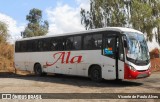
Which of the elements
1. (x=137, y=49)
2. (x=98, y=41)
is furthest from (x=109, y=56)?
(x=137, y=49)

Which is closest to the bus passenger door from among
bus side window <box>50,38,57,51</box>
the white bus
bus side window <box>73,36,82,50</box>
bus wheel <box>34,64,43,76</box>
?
the white bus

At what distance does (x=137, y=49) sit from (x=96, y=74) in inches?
123

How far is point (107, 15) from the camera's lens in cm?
3725

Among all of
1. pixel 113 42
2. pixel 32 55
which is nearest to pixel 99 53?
pixel 113 42

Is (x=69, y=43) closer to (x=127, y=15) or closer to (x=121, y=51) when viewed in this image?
(x=121, y=51)

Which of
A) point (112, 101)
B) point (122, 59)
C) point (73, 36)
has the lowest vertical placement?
point (112, 101)

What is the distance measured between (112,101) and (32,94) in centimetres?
385

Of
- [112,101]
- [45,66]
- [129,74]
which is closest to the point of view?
[112,101]

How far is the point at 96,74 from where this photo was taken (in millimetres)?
18688

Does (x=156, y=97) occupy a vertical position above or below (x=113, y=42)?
below

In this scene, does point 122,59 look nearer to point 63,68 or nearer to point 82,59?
point 82,59

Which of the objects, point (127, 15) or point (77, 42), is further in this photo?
point (127, 15)

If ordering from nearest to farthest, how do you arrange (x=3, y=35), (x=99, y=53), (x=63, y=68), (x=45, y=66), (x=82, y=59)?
(x=99, y=53) → (x=82, y=59) → (x=63, y=68) → (x=45, y=66) → (x=3, y=35)

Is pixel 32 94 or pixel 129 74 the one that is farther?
pixel 129 74
